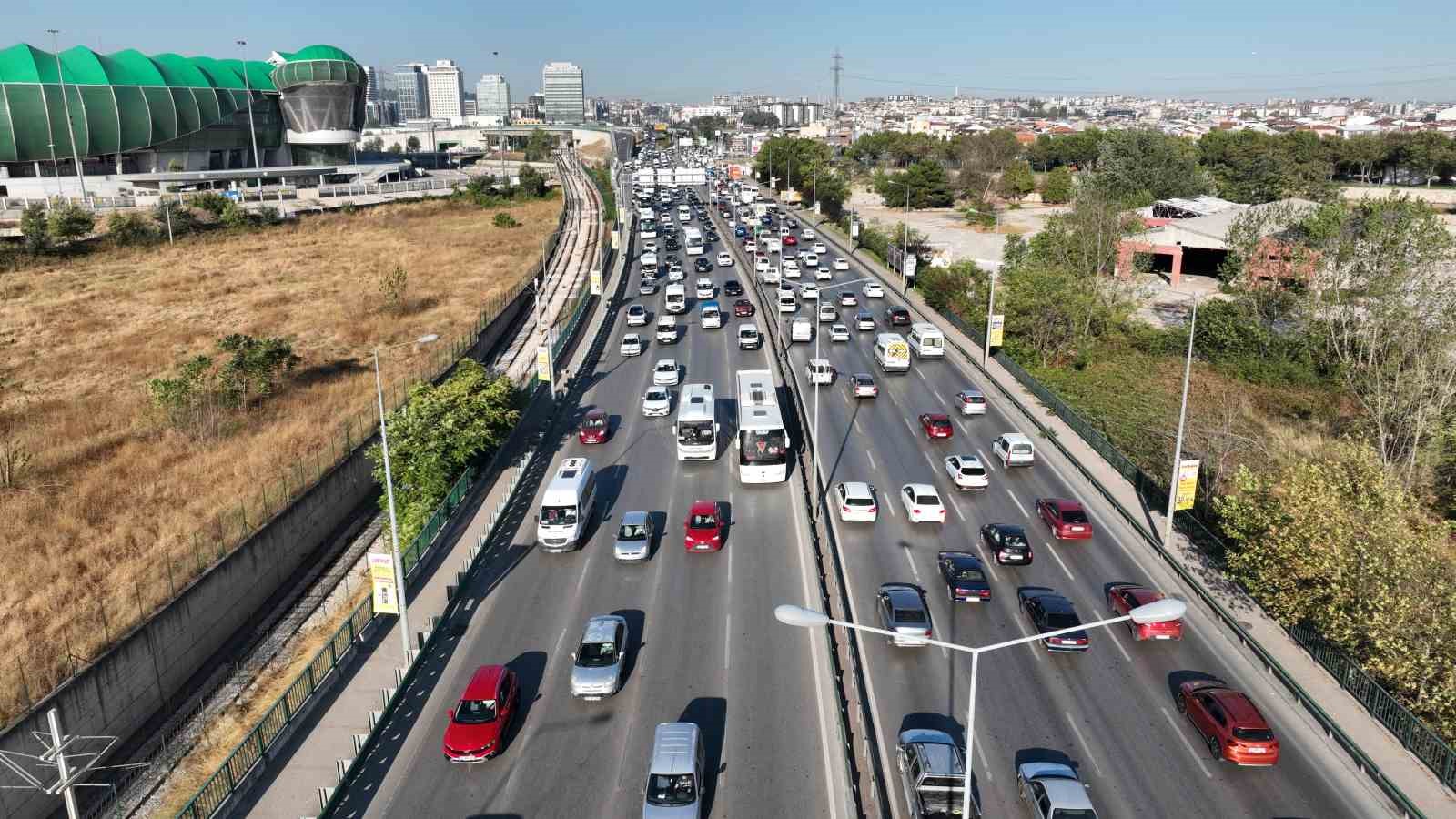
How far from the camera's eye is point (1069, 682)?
24656mm

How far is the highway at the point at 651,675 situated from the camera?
20703mm

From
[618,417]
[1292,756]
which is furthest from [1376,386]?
[618,417]

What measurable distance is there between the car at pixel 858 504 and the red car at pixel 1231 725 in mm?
13233

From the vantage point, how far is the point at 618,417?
156 feet

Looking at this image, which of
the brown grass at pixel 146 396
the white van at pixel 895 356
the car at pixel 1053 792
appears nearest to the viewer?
the car at pixel 1053 792

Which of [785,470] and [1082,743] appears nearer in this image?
[1082,743]

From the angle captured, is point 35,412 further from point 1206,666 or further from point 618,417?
point 1206,666

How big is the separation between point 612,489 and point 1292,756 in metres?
24.9

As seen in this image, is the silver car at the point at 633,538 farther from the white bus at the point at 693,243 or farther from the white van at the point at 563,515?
the white bus at the point at 693,243

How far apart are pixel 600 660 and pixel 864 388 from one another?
28.2 m

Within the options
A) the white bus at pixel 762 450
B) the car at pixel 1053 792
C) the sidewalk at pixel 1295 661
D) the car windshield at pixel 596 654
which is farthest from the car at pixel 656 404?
the car at pixel 1053 792

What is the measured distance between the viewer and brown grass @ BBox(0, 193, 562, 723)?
30.4 metres

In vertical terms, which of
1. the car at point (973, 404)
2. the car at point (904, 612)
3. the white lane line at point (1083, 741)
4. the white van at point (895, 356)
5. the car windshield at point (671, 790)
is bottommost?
the white lane line at point (1083, 741)

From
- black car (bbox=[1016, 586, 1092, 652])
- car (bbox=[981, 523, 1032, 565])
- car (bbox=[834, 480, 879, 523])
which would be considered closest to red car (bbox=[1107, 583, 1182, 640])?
black car (bbox=[1016, 586, 1092, 652])
